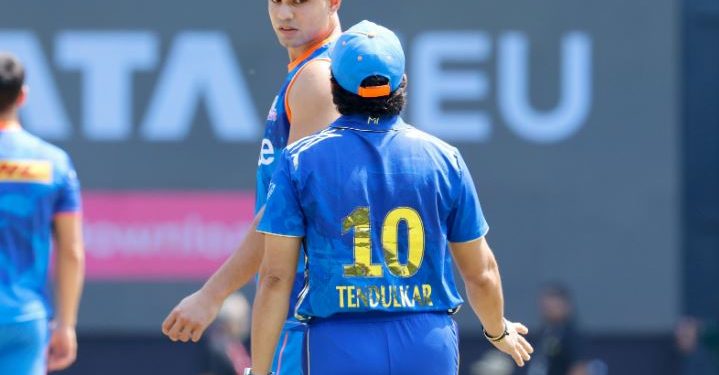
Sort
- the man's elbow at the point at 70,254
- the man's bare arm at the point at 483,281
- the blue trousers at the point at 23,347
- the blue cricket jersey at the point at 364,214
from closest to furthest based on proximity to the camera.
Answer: the blue cricket jersey at the point at 364,214, the man's bare arm at the point at 483,281, the blue trousers at the point at 23,347, the man's elbow at the point at 70,254

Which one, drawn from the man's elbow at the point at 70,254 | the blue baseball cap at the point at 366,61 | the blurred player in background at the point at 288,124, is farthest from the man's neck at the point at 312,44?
the man's elbow at the point at 70,254

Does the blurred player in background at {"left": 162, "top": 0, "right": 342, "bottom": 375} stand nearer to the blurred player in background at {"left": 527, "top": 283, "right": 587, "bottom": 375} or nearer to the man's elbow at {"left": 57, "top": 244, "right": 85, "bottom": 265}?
the man's elbow at {"left": 57, "top": 244, "right": 85, "bottom": 265}

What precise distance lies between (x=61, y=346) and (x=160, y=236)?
6229mm

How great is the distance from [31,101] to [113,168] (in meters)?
0.91

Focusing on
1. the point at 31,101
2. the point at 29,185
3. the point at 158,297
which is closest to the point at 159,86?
the point at 31,101

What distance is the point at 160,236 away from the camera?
478 inches

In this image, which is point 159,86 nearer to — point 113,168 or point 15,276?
point 113,168

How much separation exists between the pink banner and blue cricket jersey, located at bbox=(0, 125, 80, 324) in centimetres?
636

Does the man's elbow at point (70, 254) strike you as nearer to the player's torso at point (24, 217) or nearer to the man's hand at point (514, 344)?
the player's torso at point (24, 217)

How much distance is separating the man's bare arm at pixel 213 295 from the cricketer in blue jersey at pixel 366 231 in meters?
0.35

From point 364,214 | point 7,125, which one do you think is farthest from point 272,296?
point 7,125

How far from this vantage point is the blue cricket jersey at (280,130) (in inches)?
180

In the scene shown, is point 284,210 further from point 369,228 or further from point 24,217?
point 24,217

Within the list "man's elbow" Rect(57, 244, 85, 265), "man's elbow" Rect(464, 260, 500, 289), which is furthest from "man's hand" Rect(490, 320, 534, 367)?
"man's elbow" Rect(57, 244, 85, 265)
